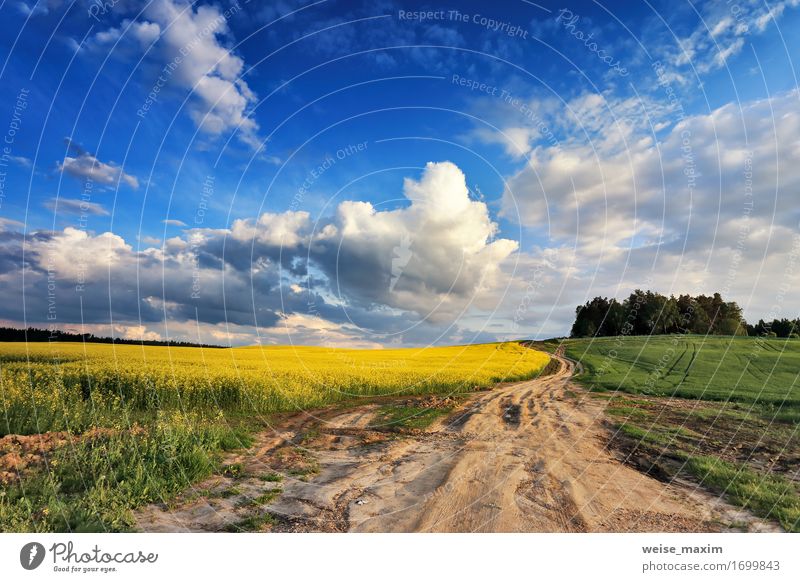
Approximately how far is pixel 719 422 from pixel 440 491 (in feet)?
46.0

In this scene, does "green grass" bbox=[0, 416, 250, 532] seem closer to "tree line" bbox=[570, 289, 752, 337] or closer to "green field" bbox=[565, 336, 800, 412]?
"green field" bbox=[565, 336, 800, 412]

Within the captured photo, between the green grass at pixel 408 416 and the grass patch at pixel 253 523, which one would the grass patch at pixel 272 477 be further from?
the green grass at pixel 408 416

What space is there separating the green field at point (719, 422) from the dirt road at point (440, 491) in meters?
0.89

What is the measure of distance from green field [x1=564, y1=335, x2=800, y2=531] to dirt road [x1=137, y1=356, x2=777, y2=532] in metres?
0.89

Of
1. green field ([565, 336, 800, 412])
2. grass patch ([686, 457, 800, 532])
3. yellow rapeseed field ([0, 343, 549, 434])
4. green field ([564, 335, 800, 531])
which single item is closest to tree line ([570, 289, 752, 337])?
green field ([565, 336, 800, 412])

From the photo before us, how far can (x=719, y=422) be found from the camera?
1628cm

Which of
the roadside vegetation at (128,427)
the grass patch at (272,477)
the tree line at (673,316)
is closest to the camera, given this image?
the roadside vegetation at (128,427)

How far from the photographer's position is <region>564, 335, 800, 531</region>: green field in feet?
30.4

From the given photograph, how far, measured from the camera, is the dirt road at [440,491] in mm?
7238

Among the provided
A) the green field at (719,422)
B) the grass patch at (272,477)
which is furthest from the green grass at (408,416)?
the green field at (719,422)

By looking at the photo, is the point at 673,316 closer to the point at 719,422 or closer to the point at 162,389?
the point at 719,422

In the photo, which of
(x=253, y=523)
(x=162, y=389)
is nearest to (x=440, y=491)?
(x=253, y=523)
